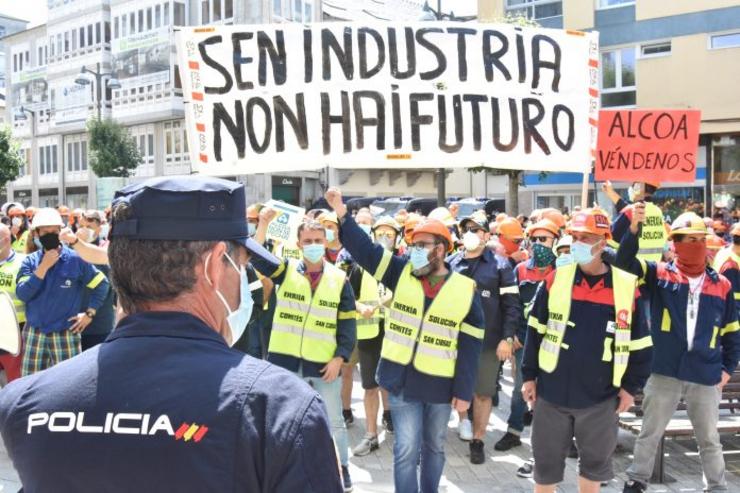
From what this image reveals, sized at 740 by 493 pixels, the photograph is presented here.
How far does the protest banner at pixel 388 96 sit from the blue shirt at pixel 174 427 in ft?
15.7

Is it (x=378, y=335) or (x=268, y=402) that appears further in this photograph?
(x=378, y=335)

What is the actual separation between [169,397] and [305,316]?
14.2ft

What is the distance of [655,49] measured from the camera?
24.5m

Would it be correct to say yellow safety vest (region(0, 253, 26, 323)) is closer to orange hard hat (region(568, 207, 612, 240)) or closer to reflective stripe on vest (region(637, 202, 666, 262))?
orange hard hat (region(568, 207, 612, 240))

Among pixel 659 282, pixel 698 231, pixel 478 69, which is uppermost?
pixel 478 69

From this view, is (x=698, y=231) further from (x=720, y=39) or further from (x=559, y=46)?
(x=720, y=39)

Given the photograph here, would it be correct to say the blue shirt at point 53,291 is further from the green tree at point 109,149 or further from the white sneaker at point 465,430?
the green tree at point 109,149

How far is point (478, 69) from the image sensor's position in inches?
258

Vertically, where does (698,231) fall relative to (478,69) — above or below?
below

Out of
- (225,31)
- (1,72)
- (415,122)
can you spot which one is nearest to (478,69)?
(415,122)

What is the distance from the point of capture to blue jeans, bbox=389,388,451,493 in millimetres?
4793

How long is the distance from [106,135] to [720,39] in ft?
92.2

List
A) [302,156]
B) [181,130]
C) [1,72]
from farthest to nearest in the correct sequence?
[1,72]
[181,130]
[302,156]

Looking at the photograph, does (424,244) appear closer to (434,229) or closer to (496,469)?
(434,229)
